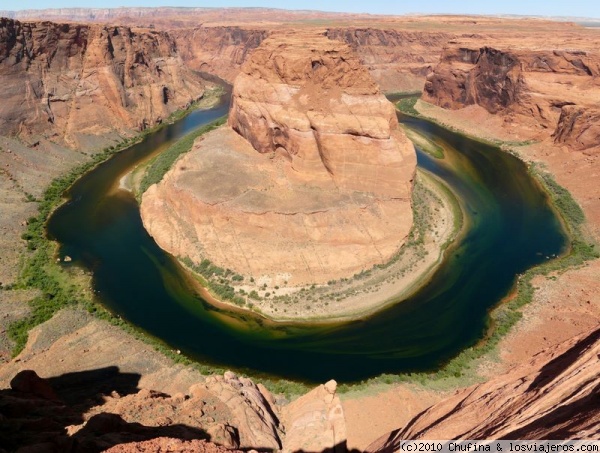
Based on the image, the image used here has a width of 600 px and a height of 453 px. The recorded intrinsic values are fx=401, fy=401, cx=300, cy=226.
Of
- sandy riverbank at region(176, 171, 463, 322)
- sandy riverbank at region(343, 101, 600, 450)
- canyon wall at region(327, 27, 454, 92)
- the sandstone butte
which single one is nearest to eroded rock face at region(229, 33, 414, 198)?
the sandstone butte

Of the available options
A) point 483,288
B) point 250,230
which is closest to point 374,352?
point 483,288

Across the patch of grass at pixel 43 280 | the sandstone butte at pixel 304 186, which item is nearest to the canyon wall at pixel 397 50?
the sandstone butte at pixel 304 186

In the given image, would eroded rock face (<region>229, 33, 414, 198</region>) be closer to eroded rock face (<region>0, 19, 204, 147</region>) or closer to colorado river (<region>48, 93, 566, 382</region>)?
colorado river (<region>48, 93, 566, 382</region>)

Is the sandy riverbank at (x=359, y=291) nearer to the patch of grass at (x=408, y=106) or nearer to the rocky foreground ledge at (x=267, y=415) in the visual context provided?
the rocky foreground ledge at (x=267, y=415)

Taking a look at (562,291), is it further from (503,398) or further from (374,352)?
(503,398)

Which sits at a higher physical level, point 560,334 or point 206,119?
point 206,119
